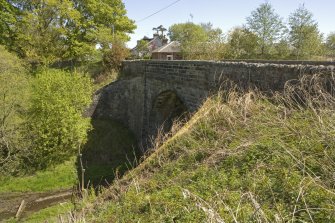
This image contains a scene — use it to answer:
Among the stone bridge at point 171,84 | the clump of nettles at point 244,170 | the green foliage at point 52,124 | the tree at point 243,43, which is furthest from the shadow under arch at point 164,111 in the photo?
the tree at point 243,43

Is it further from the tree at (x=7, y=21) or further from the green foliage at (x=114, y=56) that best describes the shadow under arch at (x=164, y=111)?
the tree at (x=7, y=21)

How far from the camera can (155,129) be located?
57.2ft

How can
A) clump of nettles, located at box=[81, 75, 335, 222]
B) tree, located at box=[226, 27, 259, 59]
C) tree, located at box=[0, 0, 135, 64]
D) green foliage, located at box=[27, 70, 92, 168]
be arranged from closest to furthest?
clump of nettles, located at box=[81, 75, 335, 222] → green foliage, located at box=[27, 70, 92, 168] → tree, located at box=[0, 0, 135, 64] → tree, located at box=[226, 27, 259, 59]

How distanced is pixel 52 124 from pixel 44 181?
302 cm

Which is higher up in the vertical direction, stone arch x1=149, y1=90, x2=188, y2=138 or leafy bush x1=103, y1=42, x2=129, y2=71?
leafy bush x1=103, y1=42, x2=129, y2=71

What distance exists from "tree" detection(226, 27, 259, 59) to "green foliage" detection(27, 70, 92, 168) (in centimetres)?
1484

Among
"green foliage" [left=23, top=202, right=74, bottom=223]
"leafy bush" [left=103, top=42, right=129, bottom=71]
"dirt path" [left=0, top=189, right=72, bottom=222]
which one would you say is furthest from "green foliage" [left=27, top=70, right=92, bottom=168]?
"leafy bush" [left=103, top=42, right=129, bottom=71]

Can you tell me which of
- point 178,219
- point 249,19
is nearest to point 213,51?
point 249,19

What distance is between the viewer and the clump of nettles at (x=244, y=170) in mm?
3713

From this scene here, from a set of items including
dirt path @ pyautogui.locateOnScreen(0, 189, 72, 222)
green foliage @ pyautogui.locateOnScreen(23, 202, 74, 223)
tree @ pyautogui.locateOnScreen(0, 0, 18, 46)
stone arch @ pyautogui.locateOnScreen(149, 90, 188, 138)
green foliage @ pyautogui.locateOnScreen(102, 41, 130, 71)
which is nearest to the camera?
green foliage @ pyautogui.locateOnScreen(23, 202, 74, 223)

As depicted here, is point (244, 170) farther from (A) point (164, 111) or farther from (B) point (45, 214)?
(A) point (164, 111)

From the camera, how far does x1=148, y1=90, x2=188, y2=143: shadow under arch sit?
16156mm

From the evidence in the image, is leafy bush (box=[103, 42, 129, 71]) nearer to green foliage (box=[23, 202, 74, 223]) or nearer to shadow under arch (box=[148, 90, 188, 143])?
shadow under arch (box=[148, 90, 188, 143])

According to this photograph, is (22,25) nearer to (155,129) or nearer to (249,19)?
(155,129)
